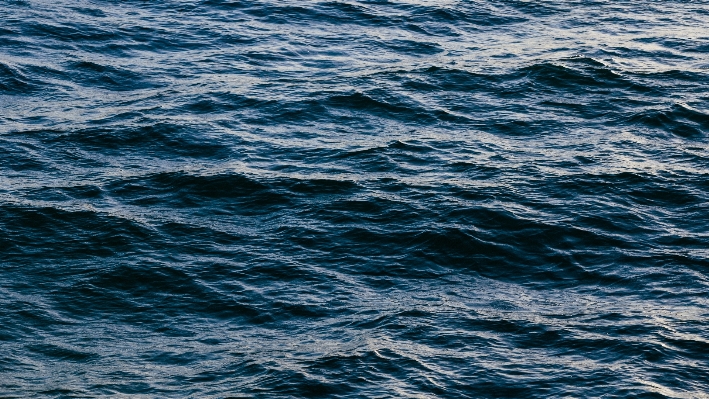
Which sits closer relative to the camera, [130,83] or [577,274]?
[577,274]

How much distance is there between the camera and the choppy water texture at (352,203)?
23688 millimetres

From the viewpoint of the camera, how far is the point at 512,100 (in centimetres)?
3881

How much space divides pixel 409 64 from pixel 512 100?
17.6 feet

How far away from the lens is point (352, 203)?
3120 centimetres

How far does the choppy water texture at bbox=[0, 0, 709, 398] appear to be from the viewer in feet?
77.7

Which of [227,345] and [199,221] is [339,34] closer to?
[199,221]

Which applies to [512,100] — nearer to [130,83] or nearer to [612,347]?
[130,83]

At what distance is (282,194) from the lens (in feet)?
105

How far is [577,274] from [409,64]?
16.9m

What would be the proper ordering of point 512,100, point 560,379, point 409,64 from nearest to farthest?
point 560,379 < point 512,100 < point 409,64

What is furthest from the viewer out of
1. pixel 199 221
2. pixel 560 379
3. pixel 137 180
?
pixel 137 180

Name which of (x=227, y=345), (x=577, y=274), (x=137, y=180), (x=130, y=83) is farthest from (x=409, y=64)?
(x=227, y=345)

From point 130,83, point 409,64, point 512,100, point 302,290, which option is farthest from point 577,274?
point 130,83

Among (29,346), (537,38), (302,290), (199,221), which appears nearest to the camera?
(29,346)
